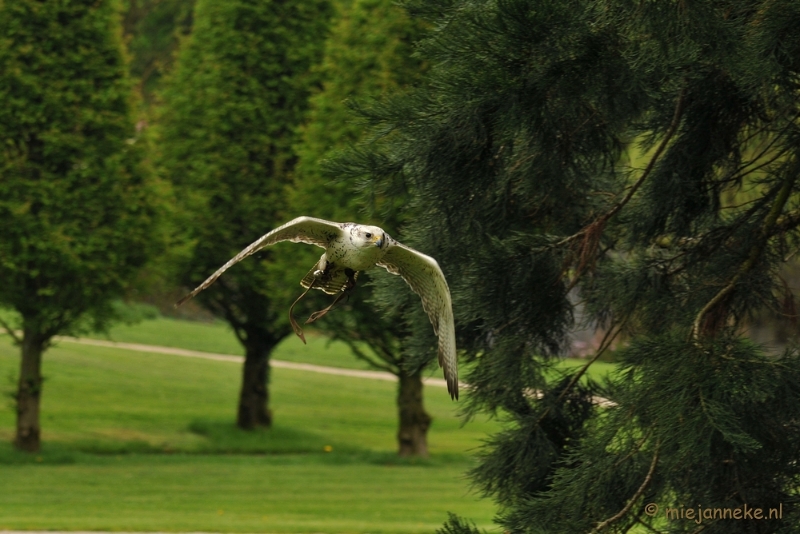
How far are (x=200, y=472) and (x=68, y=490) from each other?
Result: 2.23m

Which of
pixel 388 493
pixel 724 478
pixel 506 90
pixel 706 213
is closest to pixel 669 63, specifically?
pixel 506 90

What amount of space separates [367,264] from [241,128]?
40.7ft

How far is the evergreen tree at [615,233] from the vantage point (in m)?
4.15

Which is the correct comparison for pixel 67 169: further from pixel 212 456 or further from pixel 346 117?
pixel 212 456

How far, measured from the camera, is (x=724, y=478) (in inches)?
165

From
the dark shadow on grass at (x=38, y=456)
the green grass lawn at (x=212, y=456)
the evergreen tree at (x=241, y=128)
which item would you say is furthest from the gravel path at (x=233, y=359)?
the dark shadow on grass at (x=38, y=456)

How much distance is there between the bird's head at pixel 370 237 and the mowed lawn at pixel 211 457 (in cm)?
229

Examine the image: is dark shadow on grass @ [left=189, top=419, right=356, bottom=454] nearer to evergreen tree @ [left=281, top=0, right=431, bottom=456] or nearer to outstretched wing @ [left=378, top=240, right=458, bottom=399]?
evergreen tree @ [left=281, top=0, right=431, bottom=456]

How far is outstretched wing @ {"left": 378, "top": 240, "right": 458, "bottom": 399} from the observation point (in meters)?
4.55

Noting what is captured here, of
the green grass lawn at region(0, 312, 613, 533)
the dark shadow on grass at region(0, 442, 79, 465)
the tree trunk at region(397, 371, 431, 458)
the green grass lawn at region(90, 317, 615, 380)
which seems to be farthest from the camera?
the green grass lawn at region(90, 317, 615, 380)

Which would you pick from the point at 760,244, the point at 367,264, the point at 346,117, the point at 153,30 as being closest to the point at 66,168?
the point at 346,117

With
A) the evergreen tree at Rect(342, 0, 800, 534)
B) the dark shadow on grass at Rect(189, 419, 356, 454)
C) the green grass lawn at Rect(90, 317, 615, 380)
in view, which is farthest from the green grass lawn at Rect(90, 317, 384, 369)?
the evergreen tree at Rect(342, 0, 800, 534)

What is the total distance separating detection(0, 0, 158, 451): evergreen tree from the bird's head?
32.8 ft

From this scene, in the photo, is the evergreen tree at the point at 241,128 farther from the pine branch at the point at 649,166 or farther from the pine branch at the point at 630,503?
the pine branch at the point at 630,503
